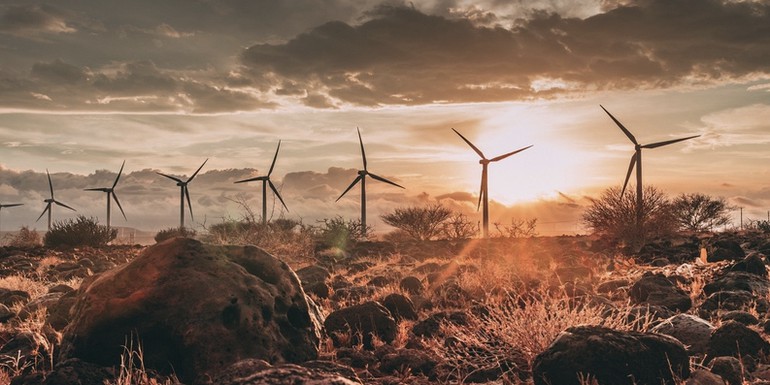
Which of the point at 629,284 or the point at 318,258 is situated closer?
the point at 629,284

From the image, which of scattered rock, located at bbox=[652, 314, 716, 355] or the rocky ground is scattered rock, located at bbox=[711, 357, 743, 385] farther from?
scattered rock, located at bbox=[652, 314, 716, 355]

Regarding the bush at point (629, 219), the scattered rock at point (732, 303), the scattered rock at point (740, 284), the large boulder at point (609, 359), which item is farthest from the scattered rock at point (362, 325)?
the bush at point (629, 219)

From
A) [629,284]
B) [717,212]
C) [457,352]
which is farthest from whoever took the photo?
[717,212]

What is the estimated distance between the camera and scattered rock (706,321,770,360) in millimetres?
7781

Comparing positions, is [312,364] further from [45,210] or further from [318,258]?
[45,210]

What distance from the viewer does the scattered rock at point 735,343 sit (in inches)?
306

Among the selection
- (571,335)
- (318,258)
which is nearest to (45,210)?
(318,258)

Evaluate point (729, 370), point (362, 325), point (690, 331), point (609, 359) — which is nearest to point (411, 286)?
→ point (362, 325)

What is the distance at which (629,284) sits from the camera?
1448 cm

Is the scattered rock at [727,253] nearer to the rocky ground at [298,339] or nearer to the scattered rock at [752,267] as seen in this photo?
the scattered rock at [752,267]

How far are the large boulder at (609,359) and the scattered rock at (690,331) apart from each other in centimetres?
181

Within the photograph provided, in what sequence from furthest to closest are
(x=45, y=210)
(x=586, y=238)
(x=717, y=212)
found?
(x=45, y=210) < (x=717, y=212) < (x=586, y=238)

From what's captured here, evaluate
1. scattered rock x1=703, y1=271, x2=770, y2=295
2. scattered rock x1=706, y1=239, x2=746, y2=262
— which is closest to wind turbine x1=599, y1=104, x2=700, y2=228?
scattered rock x1=706, y1=239, x2=746, y2=262

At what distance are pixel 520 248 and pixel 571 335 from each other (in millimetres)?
24386
